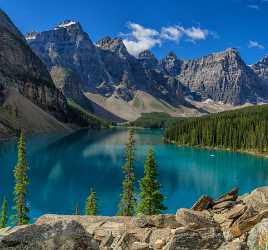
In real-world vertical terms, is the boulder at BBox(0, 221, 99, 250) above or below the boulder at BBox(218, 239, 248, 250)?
above

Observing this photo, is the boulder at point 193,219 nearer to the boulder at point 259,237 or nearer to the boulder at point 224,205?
the boulder at point 224,205

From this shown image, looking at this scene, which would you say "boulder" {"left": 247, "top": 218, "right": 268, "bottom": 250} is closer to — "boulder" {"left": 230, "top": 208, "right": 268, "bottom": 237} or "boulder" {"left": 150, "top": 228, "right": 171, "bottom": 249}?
"boulder" {"left": 230, "top": 208, "right": 268, "bottom": 237}

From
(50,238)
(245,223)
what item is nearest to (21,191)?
(245,223)

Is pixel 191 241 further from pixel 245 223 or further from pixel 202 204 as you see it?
pixel 202 204

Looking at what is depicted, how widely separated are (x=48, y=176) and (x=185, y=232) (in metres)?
94.0

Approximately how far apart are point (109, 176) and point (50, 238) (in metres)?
94.5

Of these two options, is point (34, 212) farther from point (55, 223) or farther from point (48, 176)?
point (55, 223)

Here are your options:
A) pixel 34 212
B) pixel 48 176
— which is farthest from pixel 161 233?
pixel 48 176

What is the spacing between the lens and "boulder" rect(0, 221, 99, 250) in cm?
1162

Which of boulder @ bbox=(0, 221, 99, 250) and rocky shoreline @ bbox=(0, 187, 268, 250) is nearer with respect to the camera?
Result: boulder @ bbox=(0, 221, 99, 250)

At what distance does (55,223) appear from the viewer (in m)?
12.7

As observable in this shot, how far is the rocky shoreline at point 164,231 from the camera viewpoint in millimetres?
11969

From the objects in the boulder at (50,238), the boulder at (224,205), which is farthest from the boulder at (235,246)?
the boulder at (224,205)

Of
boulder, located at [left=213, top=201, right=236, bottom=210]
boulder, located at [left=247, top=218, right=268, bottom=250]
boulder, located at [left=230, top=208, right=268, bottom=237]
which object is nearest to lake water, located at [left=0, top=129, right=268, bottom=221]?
boulder, located at [left=213, top=201, right=236, bottom=210]
